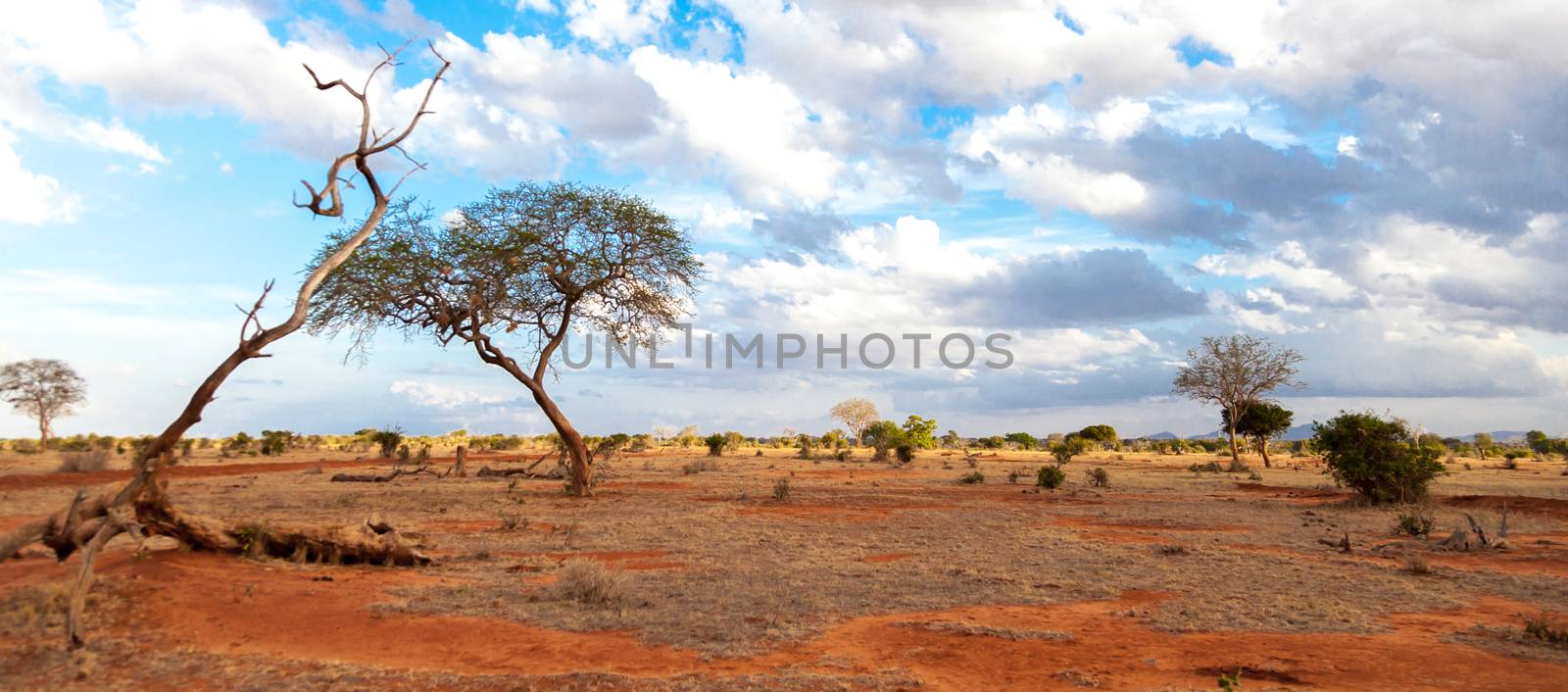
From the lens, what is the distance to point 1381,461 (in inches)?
894

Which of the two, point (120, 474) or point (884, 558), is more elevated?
point (120, 474)

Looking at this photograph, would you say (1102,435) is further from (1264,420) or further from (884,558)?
(884,558)

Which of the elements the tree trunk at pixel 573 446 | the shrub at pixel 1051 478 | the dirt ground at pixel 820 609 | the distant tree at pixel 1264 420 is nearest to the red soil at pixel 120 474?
the dirt ground at pixel 820 609

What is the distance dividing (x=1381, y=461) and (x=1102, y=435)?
163ft

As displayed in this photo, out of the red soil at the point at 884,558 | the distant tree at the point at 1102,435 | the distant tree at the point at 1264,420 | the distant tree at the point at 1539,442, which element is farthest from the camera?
the distant tree at the point at 1102,435

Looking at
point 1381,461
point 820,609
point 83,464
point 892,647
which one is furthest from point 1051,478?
point 83,464

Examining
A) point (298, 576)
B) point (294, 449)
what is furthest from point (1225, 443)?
point (298, 576)

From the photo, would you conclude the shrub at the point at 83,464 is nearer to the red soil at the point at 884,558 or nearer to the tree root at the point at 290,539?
the tree root at the point at 290,539

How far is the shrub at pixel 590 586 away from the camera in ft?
32.0

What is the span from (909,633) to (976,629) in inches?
28.3

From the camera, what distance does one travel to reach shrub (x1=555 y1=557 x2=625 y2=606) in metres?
9.76

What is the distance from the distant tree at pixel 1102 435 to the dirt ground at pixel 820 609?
5332cm

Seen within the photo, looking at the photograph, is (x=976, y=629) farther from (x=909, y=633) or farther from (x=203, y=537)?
(x=203, y=537)

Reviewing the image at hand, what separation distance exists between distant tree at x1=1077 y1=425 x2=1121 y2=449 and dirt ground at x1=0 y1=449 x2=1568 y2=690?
2099 inches
